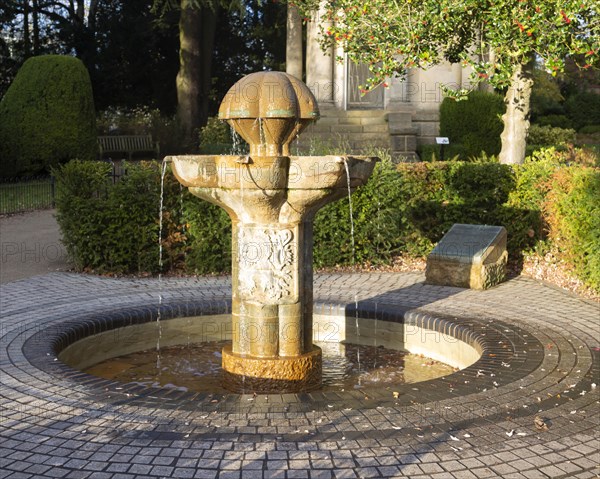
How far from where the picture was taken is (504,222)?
12500mm

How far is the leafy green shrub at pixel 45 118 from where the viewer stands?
75.3 ft

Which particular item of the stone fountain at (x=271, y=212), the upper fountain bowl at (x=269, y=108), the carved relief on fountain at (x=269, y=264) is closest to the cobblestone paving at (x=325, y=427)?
the stone fountain at (x=271, y=212)

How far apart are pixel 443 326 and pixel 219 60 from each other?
28.1 metres

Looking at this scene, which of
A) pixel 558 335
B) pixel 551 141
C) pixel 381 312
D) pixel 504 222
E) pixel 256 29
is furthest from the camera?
pixel 256 29

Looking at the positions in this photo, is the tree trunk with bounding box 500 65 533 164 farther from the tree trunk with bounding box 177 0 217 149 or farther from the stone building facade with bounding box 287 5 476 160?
the tree trunk with bounding box 177 0 217 149

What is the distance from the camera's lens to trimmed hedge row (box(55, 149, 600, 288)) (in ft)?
37.9

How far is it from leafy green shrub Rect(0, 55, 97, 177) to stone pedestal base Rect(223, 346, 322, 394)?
17794 mm

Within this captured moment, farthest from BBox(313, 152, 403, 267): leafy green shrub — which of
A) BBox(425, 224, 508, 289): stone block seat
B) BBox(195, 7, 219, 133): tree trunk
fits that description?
BBox(195, 7, 219, 133): tree trunk

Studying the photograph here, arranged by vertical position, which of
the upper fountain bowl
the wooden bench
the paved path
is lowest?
the paved path

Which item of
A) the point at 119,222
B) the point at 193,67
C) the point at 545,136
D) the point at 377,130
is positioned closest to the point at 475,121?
the point at 377,130

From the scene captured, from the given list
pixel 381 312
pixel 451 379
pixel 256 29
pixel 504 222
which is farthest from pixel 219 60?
pixel 451 379

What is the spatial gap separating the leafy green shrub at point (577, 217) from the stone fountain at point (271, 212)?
4.49m

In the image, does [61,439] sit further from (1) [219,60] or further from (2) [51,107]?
(1) [219,60]

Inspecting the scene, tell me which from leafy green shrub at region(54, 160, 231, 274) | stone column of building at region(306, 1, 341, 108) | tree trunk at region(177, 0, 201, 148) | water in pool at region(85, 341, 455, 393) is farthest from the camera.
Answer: tree trunk at region(177, 0, 201, 148)
